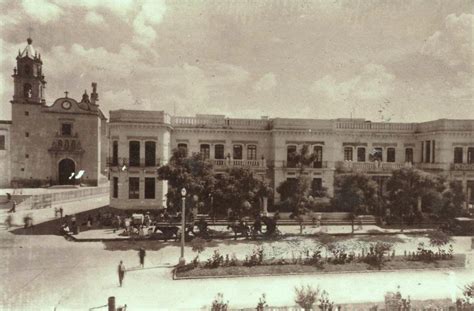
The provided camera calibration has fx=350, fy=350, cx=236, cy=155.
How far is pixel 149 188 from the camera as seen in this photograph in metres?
26.8

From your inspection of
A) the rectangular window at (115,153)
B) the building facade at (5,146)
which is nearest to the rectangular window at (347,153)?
the rectangular window at (115,153)

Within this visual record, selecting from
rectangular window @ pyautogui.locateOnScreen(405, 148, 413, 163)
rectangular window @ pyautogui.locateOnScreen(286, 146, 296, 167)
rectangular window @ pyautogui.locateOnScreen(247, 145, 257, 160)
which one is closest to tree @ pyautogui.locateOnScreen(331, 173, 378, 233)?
rectangular window @ pyautogui.locateOnScreen(286, 146, 296, 167)

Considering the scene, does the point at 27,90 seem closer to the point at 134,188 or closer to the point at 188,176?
the point at 134,188

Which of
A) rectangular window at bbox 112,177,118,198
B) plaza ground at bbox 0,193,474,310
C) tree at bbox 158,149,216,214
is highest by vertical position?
tree at bbox 158,149,216,214

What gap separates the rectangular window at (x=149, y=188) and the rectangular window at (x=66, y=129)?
1875cm

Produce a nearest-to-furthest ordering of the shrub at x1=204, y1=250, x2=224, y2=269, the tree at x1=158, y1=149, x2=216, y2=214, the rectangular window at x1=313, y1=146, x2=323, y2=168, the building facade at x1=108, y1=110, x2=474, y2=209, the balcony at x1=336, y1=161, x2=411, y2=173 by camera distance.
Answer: the shrub at x1=204, y1=250, x2=224, y2=269 → the tree at x1=158, y1=149, x2=216, y2=214 → the building facade at x1=108, y1=110, x2=474, y2=209 → the rectangular window at x1=313, y1=146, x2=323, y2=168 → the balcony at x1=336, y1=161, x2=411, y2=173

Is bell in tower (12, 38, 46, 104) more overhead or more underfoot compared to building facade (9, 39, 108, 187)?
more overhead

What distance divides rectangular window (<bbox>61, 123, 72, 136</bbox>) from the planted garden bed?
31.3 meters

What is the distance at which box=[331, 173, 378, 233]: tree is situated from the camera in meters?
22.6

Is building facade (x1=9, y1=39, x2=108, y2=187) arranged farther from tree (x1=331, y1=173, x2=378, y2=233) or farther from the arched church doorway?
tree (x1=331, y1=173, x2=378, y2=233)

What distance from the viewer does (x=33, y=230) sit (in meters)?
21.6

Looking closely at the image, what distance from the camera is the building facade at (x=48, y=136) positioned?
3759 cm

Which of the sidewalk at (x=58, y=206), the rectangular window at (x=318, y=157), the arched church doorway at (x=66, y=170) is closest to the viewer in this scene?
the sidewalk at (x=58, y=206)

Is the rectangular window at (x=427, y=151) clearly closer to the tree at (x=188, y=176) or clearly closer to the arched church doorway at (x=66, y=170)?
the tree at (x=188, y=176)
